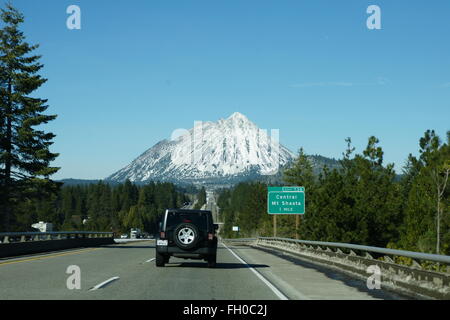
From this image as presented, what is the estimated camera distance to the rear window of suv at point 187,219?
769 inches

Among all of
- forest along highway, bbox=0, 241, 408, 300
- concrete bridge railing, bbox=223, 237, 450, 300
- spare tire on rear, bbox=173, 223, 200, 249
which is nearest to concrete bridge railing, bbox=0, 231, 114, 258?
forest along highway, bbox=0, 241, 408, 300

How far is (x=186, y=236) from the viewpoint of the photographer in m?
18.8

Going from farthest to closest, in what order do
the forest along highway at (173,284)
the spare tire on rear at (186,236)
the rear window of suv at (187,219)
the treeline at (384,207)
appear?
the treeline at (384,207)
the rear window of suv at (187,219)
the spare tire on rear at (186,236)
the forest along highway at (173,284)

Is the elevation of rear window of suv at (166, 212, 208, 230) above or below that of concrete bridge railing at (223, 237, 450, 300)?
above

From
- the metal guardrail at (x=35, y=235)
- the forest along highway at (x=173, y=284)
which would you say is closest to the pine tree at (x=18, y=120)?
the metal guardrail at (x=35, y=235)

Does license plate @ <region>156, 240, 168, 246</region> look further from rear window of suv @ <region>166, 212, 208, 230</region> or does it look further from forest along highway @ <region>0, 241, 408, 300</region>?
forest along highway @ <region>0, 241, 408, 300</region>

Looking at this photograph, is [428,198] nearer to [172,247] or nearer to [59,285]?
[172,247]

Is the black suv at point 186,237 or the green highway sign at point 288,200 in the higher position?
the green highway sign at point 288,200

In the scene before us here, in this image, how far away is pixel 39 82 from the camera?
150 feet

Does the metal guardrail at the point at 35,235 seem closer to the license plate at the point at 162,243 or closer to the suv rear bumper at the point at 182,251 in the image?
the license plate at the point at 162,243

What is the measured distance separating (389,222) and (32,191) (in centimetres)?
4660

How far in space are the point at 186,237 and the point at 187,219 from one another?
3.34 ft

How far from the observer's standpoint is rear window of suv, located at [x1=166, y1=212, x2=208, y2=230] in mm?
19531
